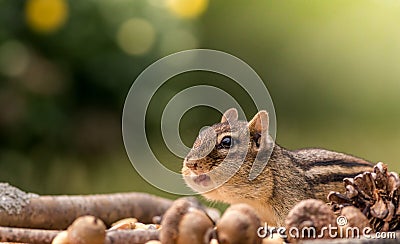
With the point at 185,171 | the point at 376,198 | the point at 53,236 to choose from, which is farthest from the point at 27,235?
the point at 376,198

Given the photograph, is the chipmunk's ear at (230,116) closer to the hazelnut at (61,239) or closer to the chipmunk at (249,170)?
the chipmunk at (249,170)

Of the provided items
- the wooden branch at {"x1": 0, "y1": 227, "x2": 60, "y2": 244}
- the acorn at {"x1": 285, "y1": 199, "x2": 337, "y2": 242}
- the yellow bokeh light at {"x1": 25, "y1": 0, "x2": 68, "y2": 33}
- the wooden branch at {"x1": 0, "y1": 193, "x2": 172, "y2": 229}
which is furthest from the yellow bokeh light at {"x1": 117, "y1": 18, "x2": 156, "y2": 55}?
the acorn at {"x1": 285, "y1": 199, "x2": 337, "y2": 242}

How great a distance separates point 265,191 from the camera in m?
0.74

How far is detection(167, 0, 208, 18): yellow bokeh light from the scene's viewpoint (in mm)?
1808

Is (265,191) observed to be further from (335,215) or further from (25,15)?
(25,15)

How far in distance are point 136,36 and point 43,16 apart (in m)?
0.22

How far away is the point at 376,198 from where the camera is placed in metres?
0.61

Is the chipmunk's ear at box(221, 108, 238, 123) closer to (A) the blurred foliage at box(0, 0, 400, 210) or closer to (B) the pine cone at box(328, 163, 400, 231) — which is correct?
(B) the pine cone at box(328, 163, 400, 231)

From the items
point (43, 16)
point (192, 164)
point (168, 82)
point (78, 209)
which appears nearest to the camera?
point (192, 164)

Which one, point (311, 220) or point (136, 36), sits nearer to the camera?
point (311, 220)

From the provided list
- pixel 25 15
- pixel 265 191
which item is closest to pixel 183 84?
pixel 25 15

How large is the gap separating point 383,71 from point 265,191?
5.20ft

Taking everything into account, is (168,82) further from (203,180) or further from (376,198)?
(376,198)

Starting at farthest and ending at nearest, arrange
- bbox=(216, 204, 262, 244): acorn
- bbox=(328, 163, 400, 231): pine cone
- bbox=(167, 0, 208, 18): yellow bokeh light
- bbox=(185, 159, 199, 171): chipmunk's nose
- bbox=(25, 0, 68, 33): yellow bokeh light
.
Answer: bbox=(167, 0, 208, 18): yellow bokeh light < bbox=(25, 0, 68, 33): yellow bokeh light < bbox=(185, 159, 199, 171): chipmunk's nose < bbox=(328, 163, 400, 231): pine cone < bbox=(216, 204, 262, 244): acorn
